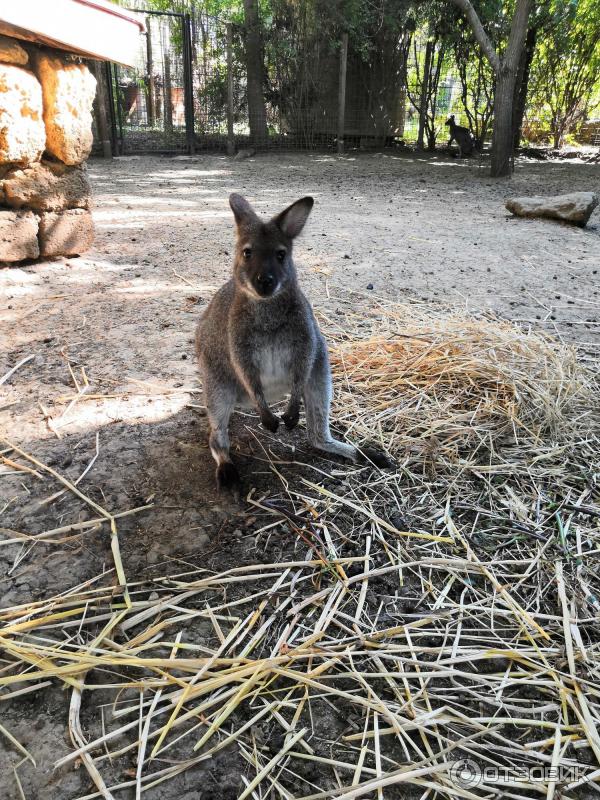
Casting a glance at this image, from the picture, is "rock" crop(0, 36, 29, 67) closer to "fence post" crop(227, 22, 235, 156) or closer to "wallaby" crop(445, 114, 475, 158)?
"fence post" crop(227, 22, 235, 156)

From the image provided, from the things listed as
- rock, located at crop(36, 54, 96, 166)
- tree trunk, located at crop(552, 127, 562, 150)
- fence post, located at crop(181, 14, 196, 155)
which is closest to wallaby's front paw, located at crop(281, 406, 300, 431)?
rock, located at crop(36, 54, 96, 166)

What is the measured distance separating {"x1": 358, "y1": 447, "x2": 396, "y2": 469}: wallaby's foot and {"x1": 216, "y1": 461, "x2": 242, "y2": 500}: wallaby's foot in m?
0.52

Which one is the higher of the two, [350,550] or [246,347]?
[246,347]

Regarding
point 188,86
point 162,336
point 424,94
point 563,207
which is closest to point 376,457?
point 162,336

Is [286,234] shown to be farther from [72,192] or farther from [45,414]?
[72,192]

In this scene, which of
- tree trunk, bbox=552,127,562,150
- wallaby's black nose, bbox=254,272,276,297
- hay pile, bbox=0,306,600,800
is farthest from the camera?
tree trunk, bbox=552,127,562,150

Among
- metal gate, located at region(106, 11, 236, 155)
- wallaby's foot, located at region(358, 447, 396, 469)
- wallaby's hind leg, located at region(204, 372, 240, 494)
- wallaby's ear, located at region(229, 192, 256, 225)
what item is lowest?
A: wallaby's foot, located at region(358, 447, 396, 469)

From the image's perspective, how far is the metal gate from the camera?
11359 millimetres

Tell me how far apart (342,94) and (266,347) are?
11.5 m

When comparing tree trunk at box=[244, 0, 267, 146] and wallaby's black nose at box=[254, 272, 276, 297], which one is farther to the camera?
tree trunk at box=[244, 0, 267, 146]

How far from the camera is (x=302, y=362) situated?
2.26 m

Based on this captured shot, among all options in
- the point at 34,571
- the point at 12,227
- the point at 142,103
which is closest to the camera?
the point at 34,571

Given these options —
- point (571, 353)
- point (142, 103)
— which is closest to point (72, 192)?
point (571, 353)

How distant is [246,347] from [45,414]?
3.41ft
